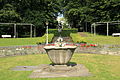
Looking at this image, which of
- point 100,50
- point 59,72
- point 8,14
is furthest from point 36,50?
point 8,14

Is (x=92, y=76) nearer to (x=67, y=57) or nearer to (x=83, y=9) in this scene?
(x=67, y=57)

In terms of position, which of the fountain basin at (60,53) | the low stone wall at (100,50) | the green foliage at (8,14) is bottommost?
the low stone wall at (100,50)

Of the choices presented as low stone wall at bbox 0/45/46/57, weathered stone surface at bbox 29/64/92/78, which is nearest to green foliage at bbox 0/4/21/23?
low stone wall at bbox 0/45/46/57

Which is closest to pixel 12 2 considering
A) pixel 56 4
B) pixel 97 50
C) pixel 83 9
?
pixel 56 4

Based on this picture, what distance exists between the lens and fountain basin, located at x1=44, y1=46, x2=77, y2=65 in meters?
8.59

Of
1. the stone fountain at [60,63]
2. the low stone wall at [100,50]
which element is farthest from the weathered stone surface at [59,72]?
the low stone wall at [100,50]

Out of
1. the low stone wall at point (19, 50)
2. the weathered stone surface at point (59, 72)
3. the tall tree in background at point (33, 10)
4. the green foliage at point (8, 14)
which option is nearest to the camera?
the weathered stone surface at point (59, 72)

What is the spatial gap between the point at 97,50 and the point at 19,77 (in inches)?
438

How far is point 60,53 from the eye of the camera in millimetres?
8656

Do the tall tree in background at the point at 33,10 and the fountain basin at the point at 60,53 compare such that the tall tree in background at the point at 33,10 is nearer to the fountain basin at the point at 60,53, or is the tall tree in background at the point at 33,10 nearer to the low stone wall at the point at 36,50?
the low stone wall at the point at 36,50

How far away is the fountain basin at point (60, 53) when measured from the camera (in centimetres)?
859

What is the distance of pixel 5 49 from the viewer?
16.0 metres

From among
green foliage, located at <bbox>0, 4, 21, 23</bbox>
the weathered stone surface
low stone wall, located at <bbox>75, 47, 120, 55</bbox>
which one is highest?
green foliage, located at <bbox>0, 4, 21, 23</bbox>

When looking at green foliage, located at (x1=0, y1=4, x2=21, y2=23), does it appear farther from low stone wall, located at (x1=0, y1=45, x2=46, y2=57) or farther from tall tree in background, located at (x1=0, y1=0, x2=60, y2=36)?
low stone wall, located at (x1=0, y1=45, x2=46, y2=57)
